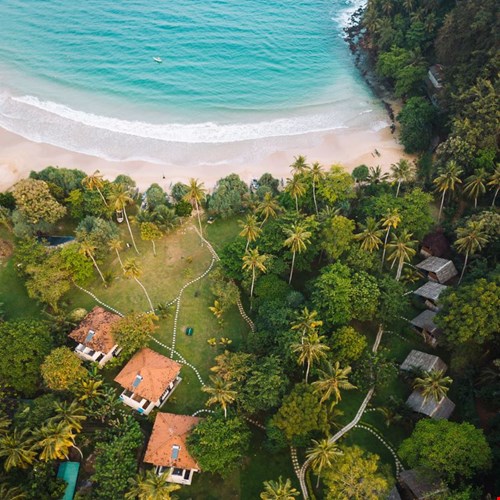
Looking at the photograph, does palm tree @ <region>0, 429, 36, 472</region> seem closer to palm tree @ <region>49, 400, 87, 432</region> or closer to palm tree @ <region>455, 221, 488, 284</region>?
palm tree @ <region>49, 400, 87, 432</region>

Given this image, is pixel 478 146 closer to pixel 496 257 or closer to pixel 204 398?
pixel 496 257

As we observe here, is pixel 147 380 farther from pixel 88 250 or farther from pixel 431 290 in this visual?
pixel 431 290

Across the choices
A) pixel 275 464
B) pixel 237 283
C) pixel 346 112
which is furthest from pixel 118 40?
pixel 275 464

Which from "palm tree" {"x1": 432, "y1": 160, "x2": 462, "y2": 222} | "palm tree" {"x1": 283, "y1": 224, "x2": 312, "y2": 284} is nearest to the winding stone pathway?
"palm tree" {"x1": 283, "y1": 224, "x2": 312, "y2": 284}

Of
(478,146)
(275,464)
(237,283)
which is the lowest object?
(275,464)

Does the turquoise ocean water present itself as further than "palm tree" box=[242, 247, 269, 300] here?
Yes
